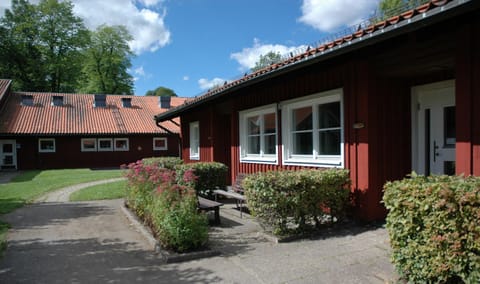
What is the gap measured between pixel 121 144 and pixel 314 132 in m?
21.1

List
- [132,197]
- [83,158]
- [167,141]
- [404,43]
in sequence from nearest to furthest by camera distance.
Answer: [404,43] → [132,197] → [83,158] → [167,141]

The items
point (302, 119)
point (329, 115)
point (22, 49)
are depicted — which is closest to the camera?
point (329, 115)

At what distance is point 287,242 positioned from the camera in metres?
5.22

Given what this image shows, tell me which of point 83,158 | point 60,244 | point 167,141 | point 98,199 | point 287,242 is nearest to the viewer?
point 287,242

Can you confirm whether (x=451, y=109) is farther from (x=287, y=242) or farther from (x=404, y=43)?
(x=287, y=242)

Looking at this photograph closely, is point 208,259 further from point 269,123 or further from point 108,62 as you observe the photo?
point 108,62

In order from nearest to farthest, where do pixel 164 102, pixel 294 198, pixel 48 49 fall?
pixel 294 198 < pixel 164 102 < pixel 48 49

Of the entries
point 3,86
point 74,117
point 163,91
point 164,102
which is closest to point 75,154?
point 74,117

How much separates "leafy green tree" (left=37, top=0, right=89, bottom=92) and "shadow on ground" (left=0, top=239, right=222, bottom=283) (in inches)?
1465

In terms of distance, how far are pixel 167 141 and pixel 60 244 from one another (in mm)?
21422

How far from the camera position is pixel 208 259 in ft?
15.3

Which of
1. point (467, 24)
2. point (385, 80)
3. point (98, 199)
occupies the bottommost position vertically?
point (98, 199)

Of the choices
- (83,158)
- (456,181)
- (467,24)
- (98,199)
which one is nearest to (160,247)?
(456,181)

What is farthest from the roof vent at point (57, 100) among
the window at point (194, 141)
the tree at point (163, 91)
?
the tree at point (163, 91)
